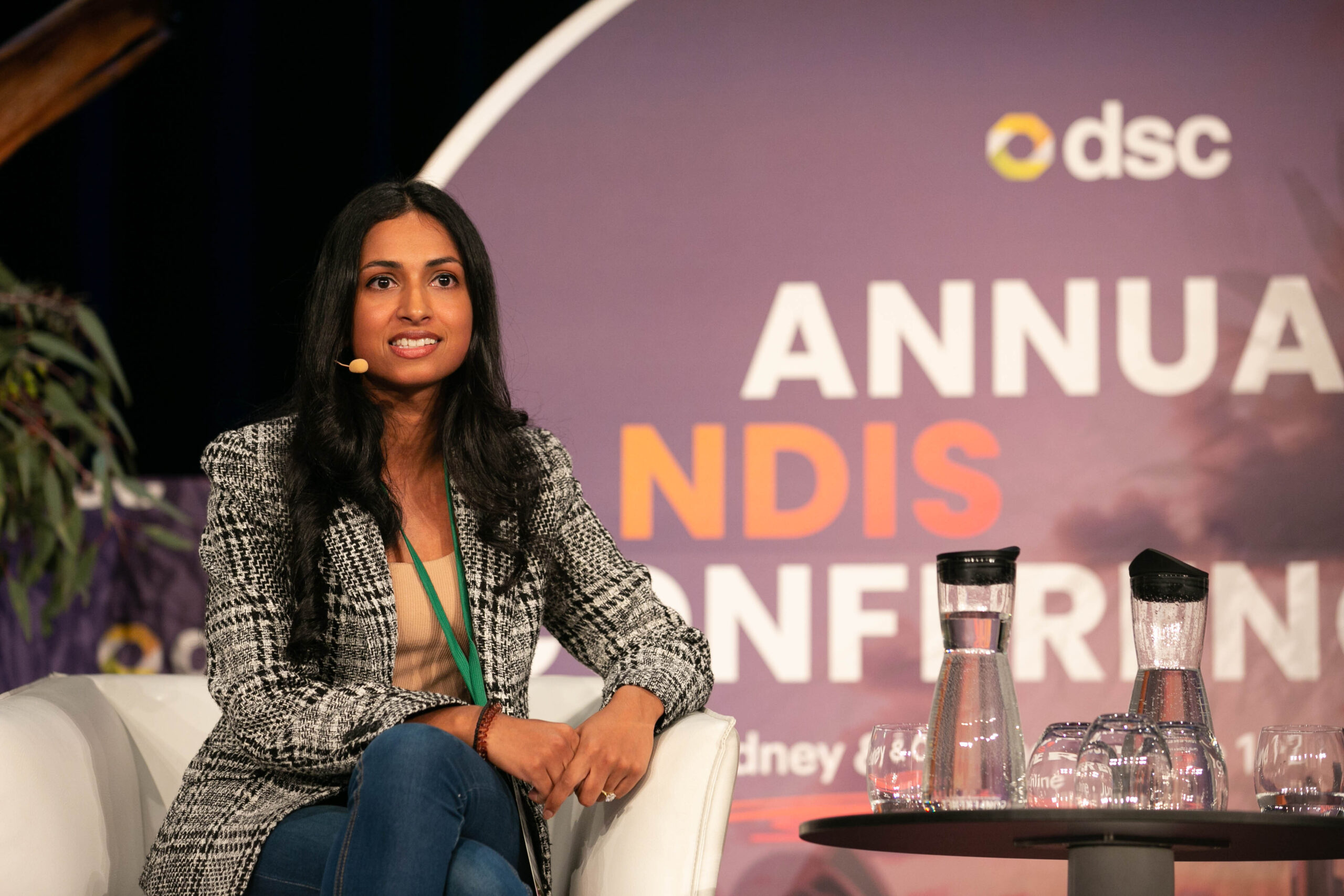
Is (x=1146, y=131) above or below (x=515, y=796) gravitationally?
Answer: above

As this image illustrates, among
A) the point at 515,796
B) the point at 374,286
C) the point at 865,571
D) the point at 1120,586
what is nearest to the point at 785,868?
the point at 865,571

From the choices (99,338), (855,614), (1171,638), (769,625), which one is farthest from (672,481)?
(1171,638)

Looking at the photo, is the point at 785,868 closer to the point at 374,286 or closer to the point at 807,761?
the point at 807,761

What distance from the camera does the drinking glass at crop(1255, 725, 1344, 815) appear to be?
61.7 inches

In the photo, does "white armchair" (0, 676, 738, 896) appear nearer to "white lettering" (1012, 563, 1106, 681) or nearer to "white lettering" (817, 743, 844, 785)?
"white lettering" (817, 743, 844, 785)

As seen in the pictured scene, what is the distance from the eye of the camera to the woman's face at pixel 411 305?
1929 mm

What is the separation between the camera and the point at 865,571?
296cm

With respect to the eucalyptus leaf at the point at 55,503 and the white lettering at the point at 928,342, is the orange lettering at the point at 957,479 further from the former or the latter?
the eucalyptus leaf at the point at 55,503

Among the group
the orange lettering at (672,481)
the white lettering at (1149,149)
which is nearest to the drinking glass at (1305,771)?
the orange lettering at (672,481)

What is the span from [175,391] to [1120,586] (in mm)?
2028

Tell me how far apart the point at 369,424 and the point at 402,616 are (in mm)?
267

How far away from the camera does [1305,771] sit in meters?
1.57

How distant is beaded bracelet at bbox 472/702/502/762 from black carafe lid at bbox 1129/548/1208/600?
75cm

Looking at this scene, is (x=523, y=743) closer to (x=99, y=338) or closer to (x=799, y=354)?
(x=799, y=354)
